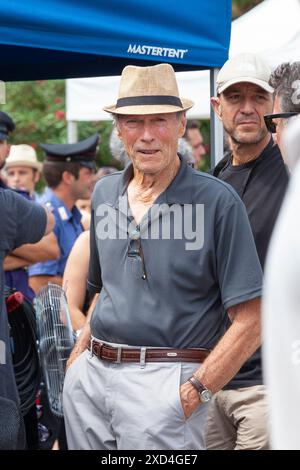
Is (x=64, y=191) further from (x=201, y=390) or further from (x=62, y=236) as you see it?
(x=201, y=390)

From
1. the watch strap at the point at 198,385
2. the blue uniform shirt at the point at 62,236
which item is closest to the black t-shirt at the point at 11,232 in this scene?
the watch strap at the point at 198,385

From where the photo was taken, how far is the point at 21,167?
901 cm

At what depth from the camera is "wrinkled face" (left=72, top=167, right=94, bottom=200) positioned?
299 inches

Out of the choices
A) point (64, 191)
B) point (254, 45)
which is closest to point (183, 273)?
point (64, 191)

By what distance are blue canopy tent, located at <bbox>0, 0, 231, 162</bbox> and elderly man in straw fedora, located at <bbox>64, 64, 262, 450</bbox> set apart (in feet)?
2.29

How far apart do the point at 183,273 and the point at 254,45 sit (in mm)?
A: 4811

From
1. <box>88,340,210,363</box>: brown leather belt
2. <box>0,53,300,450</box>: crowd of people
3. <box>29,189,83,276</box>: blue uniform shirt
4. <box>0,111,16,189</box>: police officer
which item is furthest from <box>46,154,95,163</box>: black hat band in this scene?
<box>88,340,210,363</box>: brown leather belt

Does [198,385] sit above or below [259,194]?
below

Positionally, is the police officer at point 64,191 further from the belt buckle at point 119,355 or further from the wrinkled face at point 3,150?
the belt buckle at point 119,355

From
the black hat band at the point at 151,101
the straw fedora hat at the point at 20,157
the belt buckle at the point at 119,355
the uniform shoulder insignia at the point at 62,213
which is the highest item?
the straw fedora hat at the point at 20,157

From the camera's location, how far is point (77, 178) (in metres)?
7.72

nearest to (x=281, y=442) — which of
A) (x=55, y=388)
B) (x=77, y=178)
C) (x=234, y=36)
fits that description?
(x=55, y=388)

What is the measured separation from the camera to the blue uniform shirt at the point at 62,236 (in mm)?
6934

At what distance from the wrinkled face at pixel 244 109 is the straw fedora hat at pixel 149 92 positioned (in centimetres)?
58
